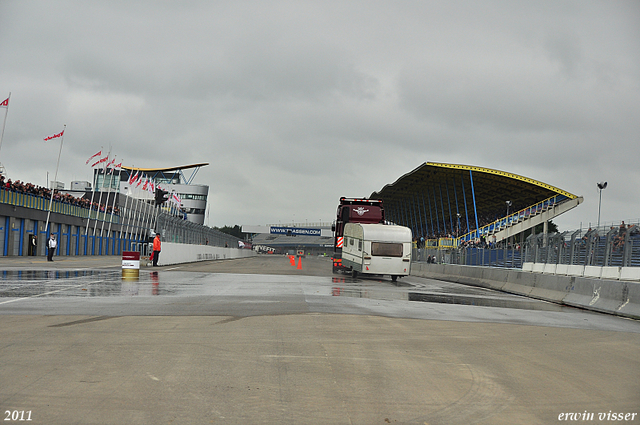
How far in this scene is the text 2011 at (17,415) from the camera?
499 centimetres

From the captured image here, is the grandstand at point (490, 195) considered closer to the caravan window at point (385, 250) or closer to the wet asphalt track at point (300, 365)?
the caravan window at point (385, 250)

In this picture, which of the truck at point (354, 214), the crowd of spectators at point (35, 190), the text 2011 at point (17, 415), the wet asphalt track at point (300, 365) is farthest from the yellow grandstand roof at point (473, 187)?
the text 2011 at point (17, 415)

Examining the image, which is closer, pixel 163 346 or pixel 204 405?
pixel 204 405

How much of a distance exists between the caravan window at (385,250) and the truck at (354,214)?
534cm

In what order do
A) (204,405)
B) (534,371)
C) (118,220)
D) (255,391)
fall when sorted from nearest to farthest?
(204,405) < (255,391) < (534,371) < (118,220)

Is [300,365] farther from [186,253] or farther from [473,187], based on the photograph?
[473,187]

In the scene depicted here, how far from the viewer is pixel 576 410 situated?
229 inches

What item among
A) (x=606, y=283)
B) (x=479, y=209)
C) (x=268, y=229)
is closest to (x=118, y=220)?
(x=479, y=209)

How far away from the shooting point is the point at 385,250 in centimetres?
2830

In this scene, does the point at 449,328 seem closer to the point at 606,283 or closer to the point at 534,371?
the point at 534,371

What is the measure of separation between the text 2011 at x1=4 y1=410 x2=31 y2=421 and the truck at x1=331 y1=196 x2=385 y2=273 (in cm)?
2874

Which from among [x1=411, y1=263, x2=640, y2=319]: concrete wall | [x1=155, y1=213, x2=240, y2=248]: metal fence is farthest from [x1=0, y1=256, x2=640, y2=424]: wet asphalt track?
[x1=155, y1=213, x2=240, y2=248]: metal fence

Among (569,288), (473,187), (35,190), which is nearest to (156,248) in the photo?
(35,190)

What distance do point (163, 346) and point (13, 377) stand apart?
2167 millimetres
